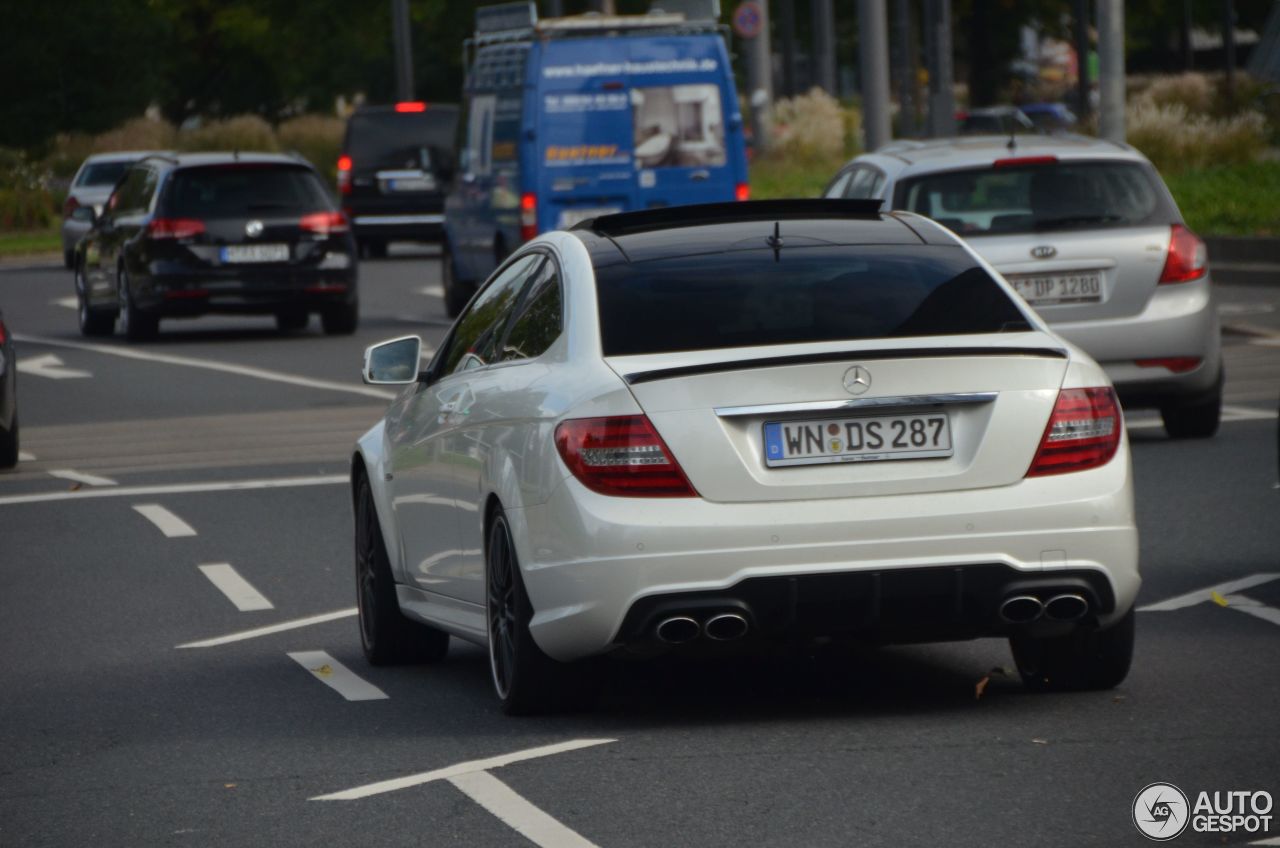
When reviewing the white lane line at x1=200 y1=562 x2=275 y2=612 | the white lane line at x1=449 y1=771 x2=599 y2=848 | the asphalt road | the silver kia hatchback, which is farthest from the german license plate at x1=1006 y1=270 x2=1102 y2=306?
the white lane line at x1=449 y1=771 x2=599 y2=848

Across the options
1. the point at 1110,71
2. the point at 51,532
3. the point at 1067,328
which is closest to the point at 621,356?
the point at 51,532

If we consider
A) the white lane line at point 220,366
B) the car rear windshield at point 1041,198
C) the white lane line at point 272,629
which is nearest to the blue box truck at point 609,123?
the white lane line at point 220,366

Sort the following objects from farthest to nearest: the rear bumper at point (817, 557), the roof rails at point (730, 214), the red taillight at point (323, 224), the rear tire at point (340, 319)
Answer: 1. the rear tire at point (340, 319)
2. the red taillight at point (323, 224)
3. the roof rails at point (730, 214)
4. the rear bumper at point (817, 557)

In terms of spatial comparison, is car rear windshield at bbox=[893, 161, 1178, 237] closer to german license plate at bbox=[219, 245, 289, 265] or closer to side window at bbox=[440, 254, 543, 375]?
side window at bbox=[440, 254, 543, 375]

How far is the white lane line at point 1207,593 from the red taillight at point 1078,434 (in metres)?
2.20

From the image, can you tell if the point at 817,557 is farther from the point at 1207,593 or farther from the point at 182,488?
the point at 182,488

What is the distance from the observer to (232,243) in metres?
25.2

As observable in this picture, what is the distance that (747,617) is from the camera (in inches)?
282

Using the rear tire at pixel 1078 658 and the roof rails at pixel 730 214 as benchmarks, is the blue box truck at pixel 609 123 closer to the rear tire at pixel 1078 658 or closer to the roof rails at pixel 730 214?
the roof rails at pixel 730 214

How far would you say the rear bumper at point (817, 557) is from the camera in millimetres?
7133

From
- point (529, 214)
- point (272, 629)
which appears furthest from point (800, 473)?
point (529, 214)

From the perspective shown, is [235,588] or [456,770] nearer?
[456,770]

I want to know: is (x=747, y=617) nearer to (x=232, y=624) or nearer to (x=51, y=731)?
(x=51, y=731)

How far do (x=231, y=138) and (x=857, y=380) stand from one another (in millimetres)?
62899
